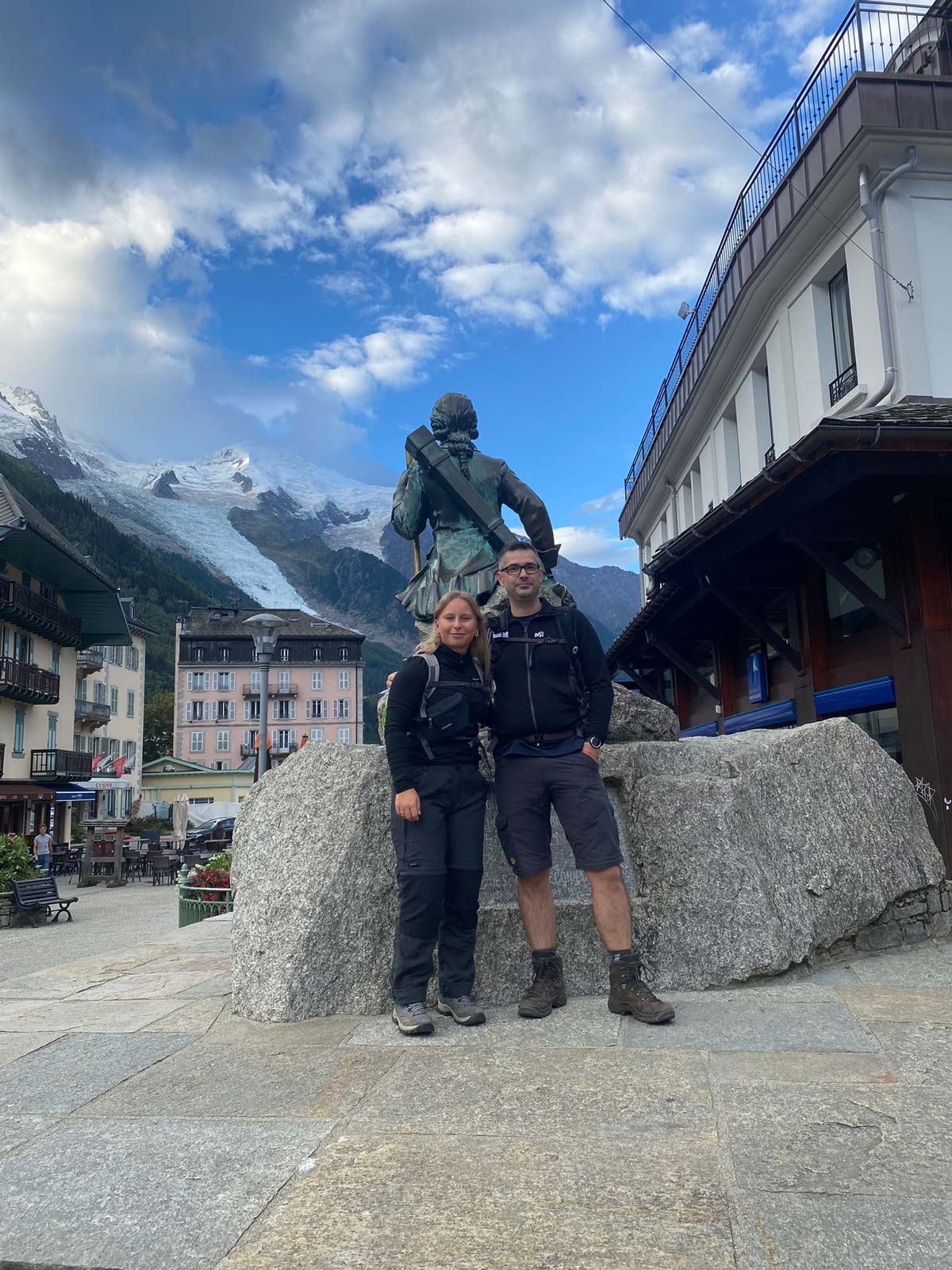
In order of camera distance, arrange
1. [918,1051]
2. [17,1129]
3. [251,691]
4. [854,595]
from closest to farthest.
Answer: [17,1129], [918,1051], [854,595], [251,691]

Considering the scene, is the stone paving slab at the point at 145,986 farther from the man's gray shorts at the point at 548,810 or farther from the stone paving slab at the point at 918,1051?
the stone paving slab at the point at 918,1051

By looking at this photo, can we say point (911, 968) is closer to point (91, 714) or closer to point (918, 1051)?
point (918, 1051)

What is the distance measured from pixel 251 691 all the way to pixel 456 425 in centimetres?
7735

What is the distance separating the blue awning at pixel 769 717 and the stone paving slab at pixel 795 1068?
697 cm

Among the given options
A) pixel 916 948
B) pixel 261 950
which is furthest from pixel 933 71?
pixel 261 950

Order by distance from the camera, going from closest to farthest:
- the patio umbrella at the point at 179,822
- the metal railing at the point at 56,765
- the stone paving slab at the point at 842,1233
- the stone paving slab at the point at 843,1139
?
the stone paving slab at the point at 842,1233, the stone paving slab at the point at 843,1139, the patio umbrella at the point at 179,822, the metal railing at the point at 56,765

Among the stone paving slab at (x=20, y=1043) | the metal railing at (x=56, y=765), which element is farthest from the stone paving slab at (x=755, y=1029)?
the metal railing at (x=56, y=765)

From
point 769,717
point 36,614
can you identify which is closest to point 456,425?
point 769,717

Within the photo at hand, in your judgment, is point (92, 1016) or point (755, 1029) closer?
point (755, 1029)

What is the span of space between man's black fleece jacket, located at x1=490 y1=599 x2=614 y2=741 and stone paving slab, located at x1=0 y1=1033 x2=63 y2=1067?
8.41 ft

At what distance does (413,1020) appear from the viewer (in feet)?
12.9

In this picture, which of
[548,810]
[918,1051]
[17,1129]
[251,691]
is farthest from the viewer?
[251,691]

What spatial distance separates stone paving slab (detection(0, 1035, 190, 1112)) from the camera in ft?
11.1

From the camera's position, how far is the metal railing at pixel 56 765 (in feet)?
120
